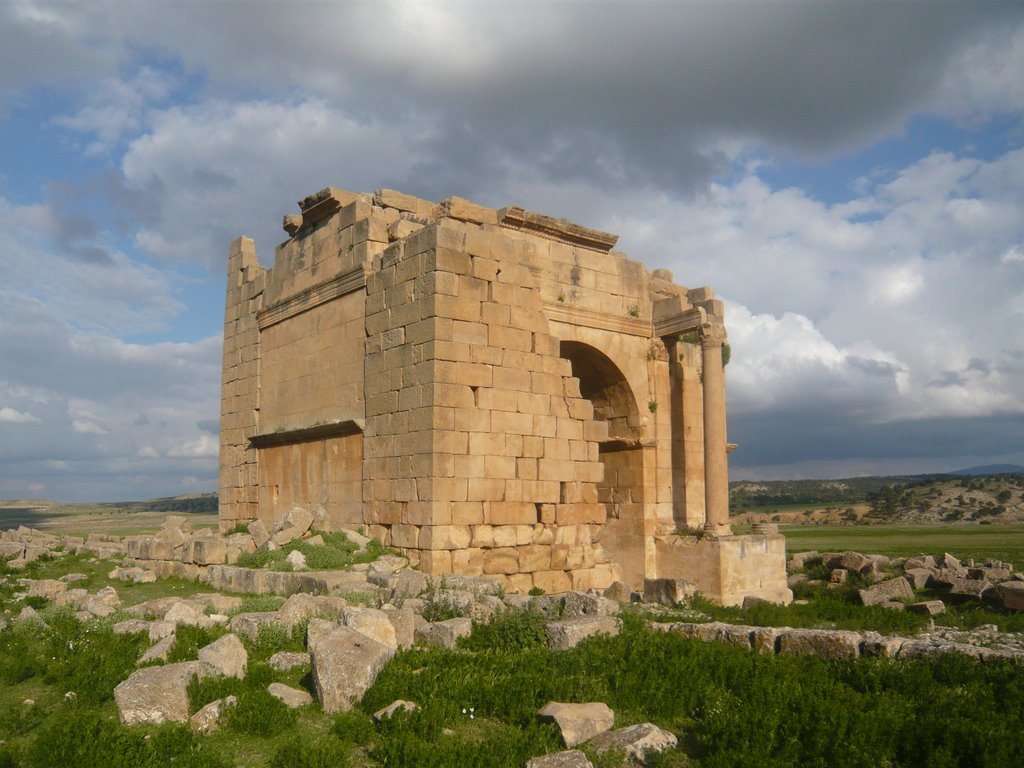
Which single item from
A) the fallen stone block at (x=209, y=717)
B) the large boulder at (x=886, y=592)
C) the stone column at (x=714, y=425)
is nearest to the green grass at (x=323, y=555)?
the fallen stone block at (x=209, y=717)

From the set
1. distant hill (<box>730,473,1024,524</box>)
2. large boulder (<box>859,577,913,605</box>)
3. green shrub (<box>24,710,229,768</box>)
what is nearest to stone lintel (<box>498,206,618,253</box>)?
large boulder (<box>859,577,913,605</box>)

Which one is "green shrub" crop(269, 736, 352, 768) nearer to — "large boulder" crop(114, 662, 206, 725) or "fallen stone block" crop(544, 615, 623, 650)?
"large boulder" crop(114, 662, 206, 725)

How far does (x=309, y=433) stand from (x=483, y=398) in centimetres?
368

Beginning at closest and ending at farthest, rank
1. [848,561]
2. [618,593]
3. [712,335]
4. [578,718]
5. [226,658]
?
[578,718]
[226,658]
[618,593]
[712,335]
[848,561]

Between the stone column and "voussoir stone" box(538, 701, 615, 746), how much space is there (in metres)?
10.6

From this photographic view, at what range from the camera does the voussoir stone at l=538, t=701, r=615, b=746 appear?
530 centimetres

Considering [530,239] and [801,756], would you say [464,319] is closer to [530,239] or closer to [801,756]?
[530,239]

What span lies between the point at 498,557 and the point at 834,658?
579 cm

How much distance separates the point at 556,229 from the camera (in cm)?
1565

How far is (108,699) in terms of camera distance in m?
6.04

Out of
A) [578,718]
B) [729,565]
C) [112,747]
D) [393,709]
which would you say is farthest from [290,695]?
[729,565]

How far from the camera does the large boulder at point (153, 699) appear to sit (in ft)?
18.1

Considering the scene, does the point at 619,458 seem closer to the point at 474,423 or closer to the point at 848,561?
the point at 474,423

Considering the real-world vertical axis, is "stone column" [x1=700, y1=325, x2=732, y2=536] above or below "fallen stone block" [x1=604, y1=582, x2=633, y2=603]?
above
